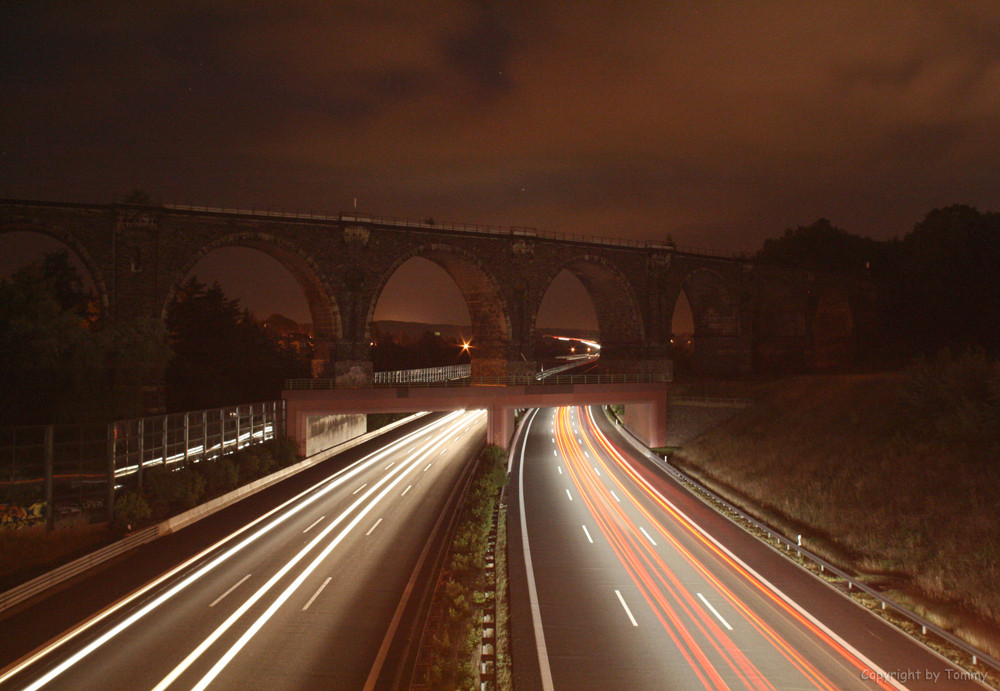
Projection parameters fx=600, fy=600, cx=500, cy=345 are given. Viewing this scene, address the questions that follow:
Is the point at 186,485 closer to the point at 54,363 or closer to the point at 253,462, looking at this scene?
the point at 253,462

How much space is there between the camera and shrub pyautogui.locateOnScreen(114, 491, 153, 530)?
22.7 metres

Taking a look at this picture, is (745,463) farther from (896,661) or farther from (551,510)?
(896,661)

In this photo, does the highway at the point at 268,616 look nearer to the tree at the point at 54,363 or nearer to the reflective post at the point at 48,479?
the reflective post at the point at 48,479

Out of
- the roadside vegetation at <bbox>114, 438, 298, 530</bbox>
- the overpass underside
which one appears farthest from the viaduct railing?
the overpass underside

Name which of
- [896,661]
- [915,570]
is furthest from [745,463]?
[896,661]

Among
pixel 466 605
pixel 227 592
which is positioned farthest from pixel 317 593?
pixel 466 605

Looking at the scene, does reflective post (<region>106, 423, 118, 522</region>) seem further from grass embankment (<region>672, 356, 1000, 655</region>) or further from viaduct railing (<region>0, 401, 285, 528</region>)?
grass embankment (<region>672, 356, 1000, 655</region>)

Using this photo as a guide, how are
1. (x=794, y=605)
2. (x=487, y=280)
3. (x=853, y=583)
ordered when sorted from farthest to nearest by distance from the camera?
(x=487, y=280)
(x=853, y=583)
(x=794, y=605)

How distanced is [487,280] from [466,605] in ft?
110

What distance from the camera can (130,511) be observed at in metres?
22.8

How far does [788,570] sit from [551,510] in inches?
419

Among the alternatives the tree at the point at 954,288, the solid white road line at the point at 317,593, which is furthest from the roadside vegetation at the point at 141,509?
the tree at the point at 954,288

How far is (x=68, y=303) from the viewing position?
40.6 m

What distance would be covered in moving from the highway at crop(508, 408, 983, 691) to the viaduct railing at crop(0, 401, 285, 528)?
51.9ft
